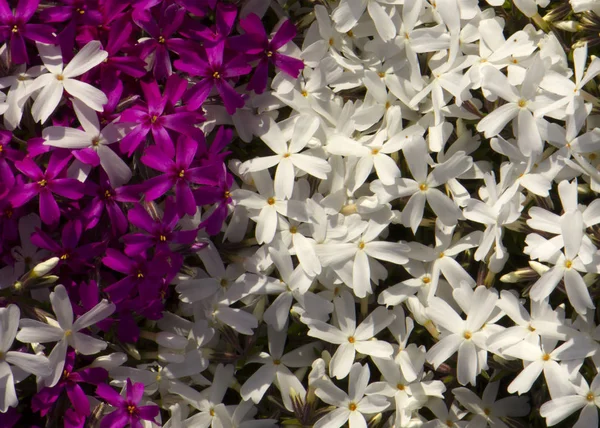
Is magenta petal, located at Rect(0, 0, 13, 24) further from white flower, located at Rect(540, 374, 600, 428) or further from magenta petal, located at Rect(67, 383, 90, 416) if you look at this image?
white flower, located at Rect(540, 374, 600, 428)

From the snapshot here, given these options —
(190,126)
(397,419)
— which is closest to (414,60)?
(190,126)

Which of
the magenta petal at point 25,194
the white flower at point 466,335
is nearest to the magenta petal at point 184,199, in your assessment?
the magenta petal at point 25,194

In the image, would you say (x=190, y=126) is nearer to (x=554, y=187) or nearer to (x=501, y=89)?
(x=501, y=89)

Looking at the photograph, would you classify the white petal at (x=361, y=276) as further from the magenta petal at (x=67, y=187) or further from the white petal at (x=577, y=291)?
the magenta petal at (x=67, y=187)

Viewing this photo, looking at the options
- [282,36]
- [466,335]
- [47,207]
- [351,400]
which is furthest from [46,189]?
[466,335]

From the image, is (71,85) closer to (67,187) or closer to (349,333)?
(67,187)

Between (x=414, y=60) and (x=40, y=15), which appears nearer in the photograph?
(x=40, y=15)
